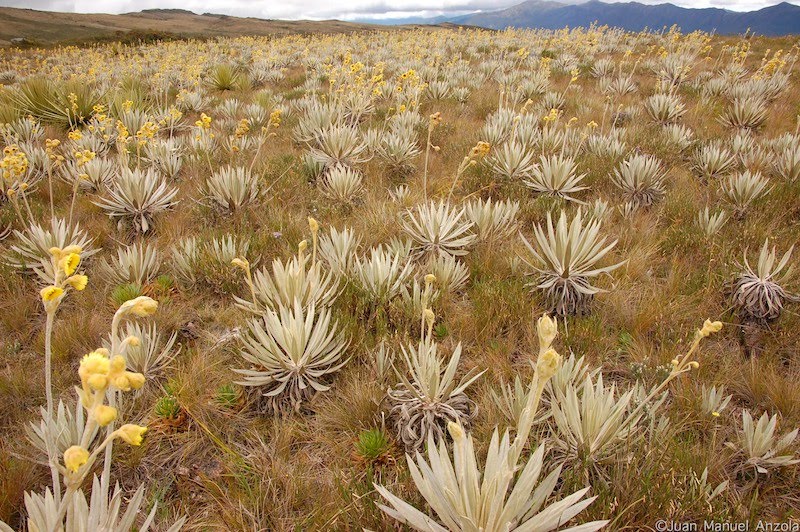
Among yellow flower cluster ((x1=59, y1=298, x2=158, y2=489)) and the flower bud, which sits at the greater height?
yellow flower cluster ((x1=59, y1=298, x2=158, y2=489))

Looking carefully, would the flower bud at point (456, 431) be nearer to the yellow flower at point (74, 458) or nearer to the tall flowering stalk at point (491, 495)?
the tall flowering stalk at point (491, 495)

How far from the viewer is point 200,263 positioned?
3.20 metres

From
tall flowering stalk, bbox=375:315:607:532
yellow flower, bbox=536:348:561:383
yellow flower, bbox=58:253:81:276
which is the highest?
yellow flower, bbox=58:253:81:276

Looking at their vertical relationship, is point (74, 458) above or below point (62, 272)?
below

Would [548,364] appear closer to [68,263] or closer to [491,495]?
[491,495]

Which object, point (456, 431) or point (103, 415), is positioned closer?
point (103, 415)

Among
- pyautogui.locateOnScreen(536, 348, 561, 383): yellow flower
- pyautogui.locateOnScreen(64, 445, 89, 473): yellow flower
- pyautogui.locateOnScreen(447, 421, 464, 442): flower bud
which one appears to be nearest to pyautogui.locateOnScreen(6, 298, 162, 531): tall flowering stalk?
pyautogui.locateOnScreen(64, 445, 89, 473): yellow flower

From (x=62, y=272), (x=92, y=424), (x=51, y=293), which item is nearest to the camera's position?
(x=92, y=424)

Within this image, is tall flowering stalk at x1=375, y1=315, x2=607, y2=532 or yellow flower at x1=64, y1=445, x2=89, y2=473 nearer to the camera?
yellow flower at x1=64, y1=445, x2=89, y2=473

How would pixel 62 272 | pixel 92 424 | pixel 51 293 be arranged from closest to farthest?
pixel 92 424 → pixel 51 293 → pixel 62 272

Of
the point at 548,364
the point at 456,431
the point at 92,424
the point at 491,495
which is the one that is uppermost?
the point at 548,364

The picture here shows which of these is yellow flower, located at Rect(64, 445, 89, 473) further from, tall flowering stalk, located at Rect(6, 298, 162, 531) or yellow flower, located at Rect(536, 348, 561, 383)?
yellow flower, located at Rect(536, 348, 561, 383)

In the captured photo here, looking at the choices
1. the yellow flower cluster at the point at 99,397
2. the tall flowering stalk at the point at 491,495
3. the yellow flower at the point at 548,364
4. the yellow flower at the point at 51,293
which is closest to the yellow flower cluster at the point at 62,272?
the yellow flower at the point at 51,293

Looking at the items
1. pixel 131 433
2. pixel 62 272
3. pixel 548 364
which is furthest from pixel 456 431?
pixel 62 272
